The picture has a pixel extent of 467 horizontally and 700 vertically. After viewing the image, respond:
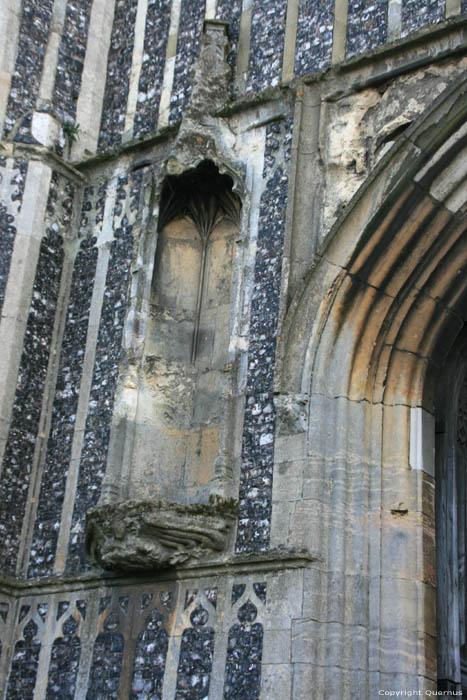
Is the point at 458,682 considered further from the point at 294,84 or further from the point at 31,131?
the point at 31,131

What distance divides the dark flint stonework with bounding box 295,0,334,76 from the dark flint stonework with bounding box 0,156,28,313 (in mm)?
2640

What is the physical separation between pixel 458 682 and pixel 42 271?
493cm

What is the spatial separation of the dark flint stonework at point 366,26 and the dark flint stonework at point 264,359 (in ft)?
2.94

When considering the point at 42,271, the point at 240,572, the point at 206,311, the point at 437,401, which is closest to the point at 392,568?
the point at 240,572

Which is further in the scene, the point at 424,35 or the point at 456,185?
the point at 424,35

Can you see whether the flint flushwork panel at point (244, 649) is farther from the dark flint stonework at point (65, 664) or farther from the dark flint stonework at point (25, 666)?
the dark flint stonework at point (25, 666)

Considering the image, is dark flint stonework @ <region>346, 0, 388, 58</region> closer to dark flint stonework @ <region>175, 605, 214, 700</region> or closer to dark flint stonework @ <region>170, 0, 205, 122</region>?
dark flint stonework @ <region>170, 0, 205, 122</region>

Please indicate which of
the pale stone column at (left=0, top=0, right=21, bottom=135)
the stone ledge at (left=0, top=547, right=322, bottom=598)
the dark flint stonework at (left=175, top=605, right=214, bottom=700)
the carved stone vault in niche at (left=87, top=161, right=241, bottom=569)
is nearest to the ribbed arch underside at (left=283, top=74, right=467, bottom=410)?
the carved stone vault in niche at (left=87, top=161, right=241, bottom=569)

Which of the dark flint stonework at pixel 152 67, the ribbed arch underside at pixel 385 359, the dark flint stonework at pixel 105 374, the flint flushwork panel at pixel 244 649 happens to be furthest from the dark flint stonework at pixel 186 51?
the flint flushwork panel at pixel 244 649

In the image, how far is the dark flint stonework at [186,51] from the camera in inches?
420

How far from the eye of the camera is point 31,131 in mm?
10656

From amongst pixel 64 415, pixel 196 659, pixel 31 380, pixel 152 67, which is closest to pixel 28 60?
pixel 152 67

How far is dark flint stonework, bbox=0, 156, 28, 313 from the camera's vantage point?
396 inches

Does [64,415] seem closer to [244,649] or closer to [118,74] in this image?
[244,649]
